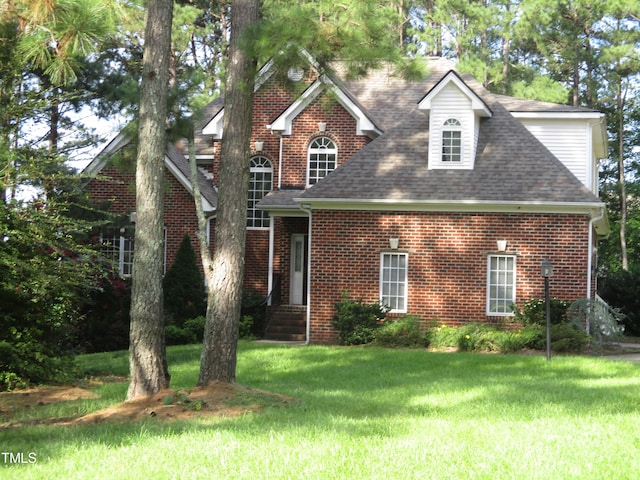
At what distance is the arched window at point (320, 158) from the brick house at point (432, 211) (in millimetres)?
39

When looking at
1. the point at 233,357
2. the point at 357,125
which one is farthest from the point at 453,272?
the point at 233,357

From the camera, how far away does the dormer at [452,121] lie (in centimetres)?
2194

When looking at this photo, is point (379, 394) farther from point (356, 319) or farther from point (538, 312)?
point (538, 312)

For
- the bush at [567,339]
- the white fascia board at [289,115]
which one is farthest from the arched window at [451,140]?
the bush at [567,339]

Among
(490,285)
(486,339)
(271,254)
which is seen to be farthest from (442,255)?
(271,254)

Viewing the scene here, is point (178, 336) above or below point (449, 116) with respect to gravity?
below

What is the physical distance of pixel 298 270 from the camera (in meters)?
24.8

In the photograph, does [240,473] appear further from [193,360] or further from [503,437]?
[193,360]

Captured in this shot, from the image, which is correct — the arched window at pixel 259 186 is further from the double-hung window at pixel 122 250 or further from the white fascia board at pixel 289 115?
the double-hung window at pixel 122 250

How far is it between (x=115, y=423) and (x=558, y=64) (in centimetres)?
3532

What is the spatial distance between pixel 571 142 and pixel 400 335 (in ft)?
26.8

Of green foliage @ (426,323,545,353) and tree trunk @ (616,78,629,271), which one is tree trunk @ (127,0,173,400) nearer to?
green foliage @ (426,323,545,353)

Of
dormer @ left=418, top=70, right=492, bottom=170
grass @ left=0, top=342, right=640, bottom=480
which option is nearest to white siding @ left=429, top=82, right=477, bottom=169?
dormer @ left=418, top=70, right=492, bottom=170

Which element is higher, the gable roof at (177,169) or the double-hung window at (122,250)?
the gable roof at (177,169)
